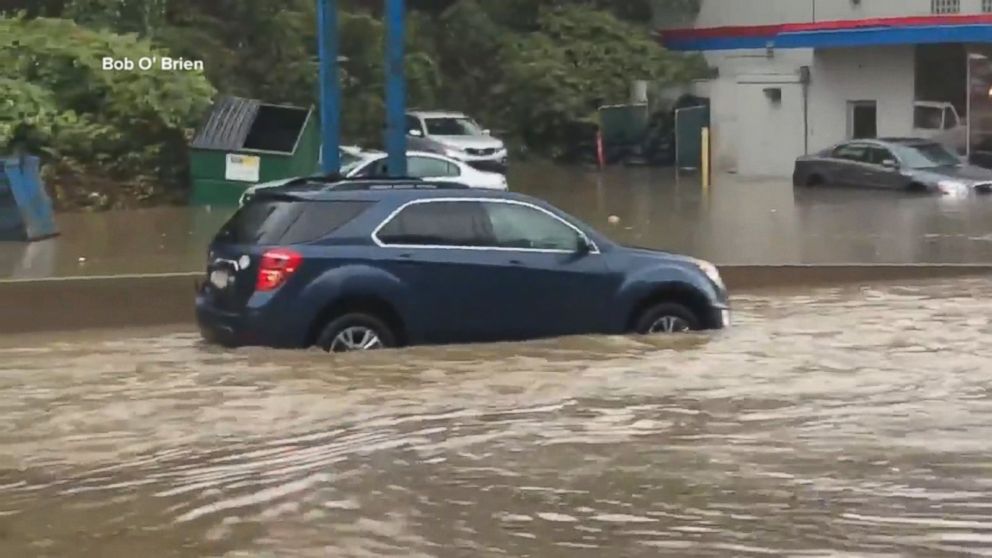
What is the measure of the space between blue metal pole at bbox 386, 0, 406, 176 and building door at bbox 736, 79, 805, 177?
24402 mm

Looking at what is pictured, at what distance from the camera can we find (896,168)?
3275cm

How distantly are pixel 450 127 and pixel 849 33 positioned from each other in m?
9.70

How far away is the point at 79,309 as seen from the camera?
16.9 m

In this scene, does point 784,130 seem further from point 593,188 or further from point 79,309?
point 79,309

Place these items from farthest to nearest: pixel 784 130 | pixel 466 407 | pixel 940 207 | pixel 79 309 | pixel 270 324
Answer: pixel 784 130 → pixel 940 207 → pixel 79 309 → pixel 270 324 → pixel 466 407

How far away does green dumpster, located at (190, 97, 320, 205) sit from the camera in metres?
28.0

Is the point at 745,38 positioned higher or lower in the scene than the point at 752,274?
higher

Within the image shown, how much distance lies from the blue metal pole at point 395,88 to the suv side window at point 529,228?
575 cm

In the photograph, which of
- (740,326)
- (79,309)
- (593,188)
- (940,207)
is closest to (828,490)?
(740,326)

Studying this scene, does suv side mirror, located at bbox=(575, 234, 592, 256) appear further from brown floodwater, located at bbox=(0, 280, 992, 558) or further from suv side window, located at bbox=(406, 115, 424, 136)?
suv side window, located at bbox=(406, 115, 424, 136)

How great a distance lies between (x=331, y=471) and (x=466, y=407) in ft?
6.66

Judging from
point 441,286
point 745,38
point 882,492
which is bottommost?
point 882,492

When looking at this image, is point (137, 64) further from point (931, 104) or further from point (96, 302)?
point (931, 104)

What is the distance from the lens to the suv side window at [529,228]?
13.0 meters
